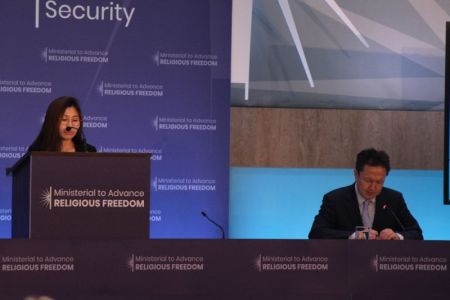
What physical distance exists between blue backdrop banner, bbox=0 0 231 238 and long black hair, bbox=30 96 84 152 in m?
1.42

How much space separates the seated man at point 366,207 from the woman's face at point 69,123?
1.36 metres

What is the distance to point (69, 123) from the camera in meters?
4.37

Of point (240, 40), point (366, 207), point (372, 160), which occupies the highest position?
point (240, 40)

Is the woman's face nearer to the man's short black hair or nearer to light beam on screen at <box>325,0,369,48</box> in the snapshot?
the man's short black hair

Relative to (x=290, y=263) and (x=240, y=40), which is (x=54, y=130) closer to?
(x=290, y=263)

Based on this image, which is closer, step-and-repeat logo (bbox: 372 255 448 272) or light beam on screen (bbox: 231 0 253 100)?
step-and-repeat logo (bbox: 372 255 448 272)

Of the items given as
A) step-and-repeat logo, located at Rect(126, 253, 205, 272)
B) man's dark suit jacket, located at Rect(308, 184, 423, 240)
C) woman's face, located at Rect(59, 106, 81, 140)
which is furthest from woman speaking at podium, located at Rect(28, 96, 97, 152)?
step-and-repeat logo, located at Rect(126, 253, 205, 272)

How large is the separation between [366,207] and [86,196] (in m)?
2.14

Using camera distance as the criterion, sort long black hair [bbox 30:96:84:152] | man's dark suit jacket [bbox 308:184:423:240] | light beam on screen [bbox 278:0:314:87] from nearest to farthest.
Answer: long black hair [bbox 30:96:84:152] < man's dark suit jacket [bbox 308:184:423:240] < light beam on screen [bbox 278:0:314:87]

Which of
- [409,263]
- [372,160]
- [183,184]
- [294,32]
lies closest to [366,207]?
[372,160]

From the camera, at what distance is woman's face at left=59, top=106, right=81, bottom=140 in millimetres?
4340

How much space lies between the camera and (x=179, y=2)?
19.5 ft

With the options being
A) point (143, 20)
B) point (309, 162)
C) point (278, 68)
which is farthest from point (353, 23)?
point (143, 20)

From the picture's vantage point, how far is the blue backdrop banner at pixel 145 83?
18.9 ft
